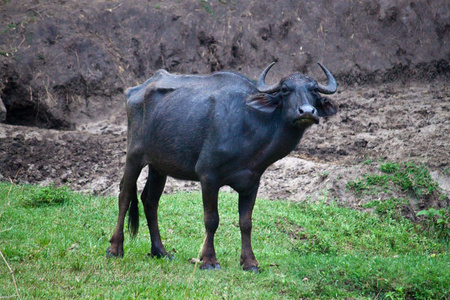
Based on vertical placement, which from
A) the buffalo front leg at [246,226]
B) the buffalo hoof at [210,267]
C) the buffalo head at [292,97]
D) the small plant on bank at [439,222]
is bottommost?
the small plant on bank at [439,222]

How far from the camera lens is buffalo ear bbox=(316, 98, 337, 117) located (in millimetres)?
6313

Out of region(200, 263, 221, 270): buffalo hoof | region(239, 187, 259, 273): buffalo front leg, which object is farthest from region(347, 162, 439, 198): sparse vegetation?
region(200, 263, 221, 270): buffalo hoof

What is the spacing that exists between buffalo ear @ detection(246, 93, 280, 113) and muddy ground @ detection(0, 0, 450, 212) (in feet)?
18.2

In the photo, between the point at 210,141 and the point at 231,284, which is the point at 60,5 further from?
the point at 231,284

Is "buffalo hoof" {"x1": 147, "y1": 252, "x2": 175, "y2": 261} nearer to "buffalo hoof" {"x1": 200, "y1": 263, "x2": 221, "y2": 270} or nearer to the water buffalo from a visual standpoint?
the water buffalo

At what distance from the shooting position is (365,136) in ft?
41.6

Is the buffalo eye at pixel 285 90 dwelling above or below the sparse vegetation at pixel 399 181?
above

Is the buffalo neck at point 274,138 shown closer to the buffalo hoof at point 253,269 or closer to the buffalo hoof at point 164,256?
the buffalo hoof at point 253,269

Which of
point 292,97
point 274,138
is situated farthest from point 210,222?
point 292,97

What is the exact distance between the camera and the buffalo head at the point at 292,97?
5965 millimetres

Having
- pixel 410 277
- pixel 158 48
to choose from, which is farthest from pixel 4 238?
pixel 158 48

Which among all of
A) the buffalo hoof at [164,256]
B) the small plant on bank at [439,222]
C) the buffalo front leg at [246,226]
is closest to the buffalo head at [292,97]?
the buffalo front leg at [246,226]

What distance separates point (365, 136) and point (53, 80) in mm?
7838

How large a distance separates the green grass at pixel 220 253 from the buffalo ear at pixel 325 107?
173 centimetres
